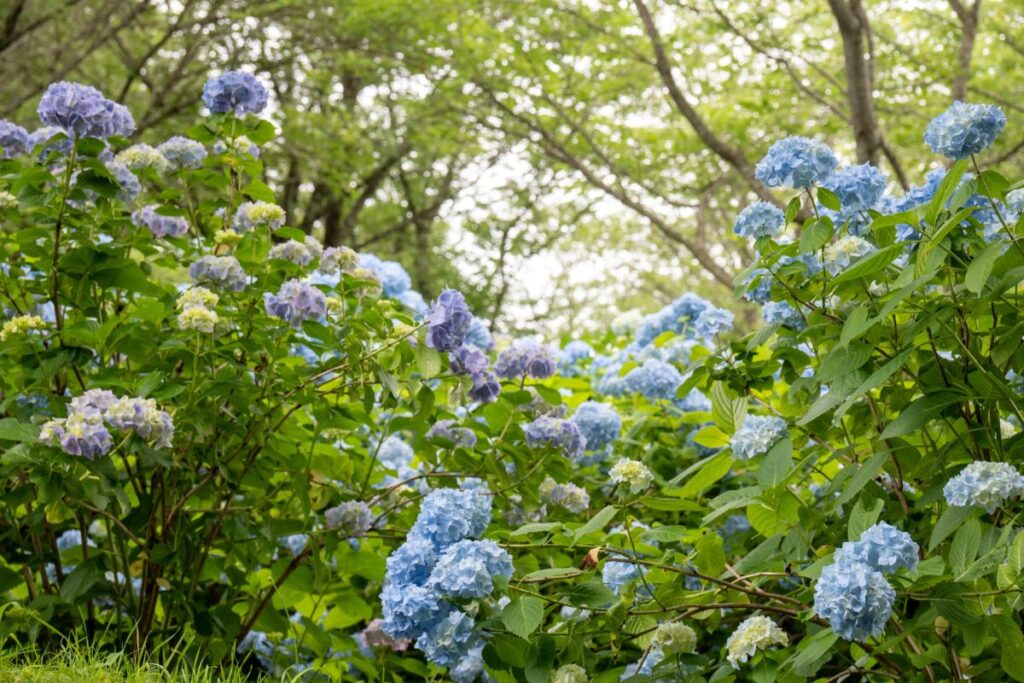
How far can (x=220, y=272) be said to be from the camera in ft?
8.36

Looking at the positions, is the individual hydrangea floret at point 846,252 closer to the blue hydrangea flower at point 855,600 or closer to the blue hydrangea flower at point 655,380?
the blue hydrangea flower at point 855,600

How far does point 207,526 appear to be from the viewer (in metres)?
2.80

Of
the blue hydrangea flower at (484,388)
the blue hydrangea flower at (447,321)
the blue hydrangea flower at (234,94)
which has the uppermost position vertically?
the blue hydrangea flower at (234,94)

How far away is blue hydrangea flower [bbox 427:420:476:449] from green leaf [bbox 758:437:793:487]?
775 millimetres

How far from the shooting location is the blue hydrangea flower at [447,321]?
233 cm

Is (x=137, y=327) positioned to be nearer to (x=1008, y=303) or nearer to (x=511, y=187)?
(x=1008, y=303)

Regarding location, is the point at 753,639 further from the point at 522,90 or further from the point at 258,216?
the point at 522,90

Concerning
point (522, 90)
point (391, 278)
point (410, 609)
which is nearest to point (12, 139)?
point (391, 278)

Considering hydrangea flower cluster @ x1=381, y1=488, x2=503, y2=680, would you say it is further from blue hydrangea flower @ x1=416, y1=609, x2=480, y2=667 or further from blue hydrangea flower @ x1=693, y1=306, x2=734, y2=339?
blue hydrangea flower @ x1=693, y1=306, x2=734, y2=339

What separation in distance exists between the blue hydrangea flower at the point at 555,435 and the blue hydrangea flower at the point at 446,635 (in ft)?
1.96

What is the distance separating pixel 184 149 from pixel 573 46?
4518 mm

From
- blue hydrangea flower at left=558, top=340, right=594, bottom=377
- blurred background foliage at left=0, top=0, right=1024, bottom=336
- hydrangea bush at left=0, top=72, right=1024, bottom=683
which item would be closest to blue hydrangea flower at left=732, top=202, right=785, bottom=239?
hydrangea bush at left=0, top=72, right=1024, bottom=683

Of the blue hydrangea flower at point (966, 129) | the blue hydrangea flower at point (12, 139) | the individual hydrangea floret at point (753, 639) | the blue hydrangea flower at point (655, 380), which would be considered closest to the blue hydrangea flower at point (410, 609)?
the individual hydrangea floret at point (753, 639)

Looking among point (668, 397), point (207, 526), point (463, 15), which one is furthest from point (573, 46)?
point (207, 526)
